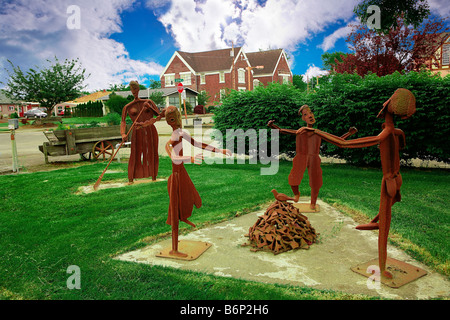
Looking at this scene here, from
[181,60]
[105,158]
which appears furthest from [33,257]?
[181,60]

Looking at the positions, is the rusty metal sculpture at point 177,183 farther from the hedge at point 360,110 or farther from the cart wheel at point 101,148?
the cart wheel at point 101,148

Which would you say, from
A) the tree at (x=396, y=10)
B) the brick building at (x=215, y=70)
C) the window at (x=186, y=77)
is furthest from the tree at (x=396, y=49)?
the window at (x=186, y=77)

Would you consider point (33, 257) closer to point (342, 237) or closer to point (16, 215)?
point (16, 215)

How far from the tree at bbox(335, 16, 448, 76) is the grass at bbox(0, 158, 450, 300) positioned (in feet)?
20.4

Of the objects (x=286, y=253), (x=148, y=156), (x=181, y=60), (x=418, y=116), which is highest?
(x=181, y=60)

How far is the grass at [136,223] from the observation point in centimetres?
329

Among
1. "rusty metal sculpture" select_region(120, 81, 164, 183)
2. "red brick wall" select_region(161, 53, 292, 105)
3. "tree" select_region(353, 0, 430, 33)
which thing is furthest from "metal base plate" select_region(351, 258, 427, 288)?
"red brick wall" select_region(161, 53, 292, 105)

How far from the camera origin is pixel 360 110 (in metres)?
9.10

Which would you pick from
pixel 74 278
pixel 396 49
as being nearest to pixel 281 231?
pixel 74 278

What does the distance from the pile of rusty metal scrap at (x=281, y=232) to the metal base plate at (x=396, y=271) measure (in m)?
0.80

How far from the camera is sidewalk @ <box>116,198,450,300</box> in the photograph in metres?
3.29

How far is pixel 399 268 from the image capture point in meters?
3.65

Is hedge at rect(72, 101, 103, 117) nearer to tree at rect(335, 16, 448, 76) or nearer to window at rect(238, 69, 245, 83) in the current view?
window at rect(238, 69, 245, 83)

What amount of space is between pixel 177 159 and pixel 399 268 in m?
2.81
